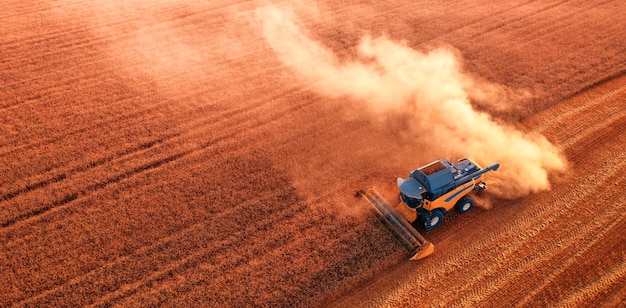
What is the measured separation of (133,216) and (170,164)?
90.5 inches

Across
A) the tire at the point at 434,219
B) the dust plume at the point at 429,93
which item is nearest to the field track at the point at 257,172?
the tire at the point at 434,219

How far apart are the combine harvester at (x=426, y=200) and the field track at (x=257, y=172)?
426 mm

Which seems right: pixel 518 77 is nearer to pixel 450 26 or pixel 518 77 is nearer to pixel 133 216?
pixel 450 26

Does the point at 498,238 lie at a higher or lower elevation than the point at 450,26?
lower

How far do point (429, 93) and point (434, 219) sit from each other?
261 inches

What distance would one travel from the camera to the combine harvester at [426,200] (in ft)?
38.0

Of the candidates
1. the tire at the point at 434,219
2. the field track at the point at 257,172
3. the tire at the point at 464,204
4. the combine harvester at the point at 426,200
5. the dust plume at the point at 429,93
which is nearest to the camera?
the field track at the point at 257,172

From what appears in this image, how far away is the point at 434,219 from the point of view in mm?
12039

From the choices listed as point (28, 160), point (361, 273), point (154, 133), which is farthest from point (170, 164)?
point (361, 273)

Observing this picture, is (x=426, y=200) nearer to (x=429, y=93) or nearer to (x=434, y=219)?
(x=434, y=219)

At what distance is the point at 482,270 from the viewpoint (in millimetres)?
11438

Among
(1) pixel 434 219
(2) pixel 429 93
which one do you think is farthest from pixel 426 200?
(2) pixel 429 93

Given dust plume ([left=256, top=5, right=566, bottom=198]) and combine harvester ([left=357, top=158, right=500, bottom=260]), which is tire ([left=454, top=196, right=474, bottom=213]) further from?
dust plume ([left=256, top=5, right=566, bottom=198])

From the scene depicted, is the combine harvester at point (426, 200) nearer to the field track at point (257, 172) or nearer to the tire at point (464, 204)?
→ the tire at point (464, 204)
